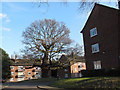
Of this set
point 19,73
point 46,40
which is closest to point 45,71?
point 46,40

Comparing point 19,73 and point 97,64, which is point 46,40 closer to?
point 97,64

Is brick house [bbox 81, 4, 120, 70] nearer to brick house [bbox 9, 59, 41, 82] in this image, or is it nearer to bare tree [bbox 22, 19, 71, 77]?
bare tree [bbox 22, 19, 71, 77]

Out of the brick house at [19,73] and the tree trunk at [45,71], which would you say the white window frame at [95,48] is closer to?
the tree trunk at [45,71]

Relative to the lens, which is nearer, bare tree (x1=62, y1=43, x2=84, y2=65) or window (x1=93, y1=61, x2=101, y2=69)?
window (x1=93, y1=61, x2=101, y2=69)

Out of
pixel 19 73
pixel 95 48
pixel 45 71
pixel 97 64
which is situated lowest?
pixel 19 73

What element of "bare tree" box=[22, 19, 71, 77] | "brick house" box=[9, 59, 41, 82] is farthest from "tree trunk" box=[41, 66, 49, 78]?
"brick house" box=[9, 59, 41, 82]

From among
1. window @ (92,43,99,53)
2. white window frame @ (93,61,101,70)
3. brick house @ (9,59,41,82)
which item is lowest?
brick house @ (9,59,41,82)

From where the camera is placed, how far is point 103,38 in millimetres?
21578

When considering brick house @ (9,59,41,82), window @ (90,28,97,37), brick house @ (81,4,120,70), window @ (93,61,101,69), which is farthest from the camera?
brick house @ (9,59,41,82)

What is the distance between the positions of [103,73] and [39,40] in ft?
48.8

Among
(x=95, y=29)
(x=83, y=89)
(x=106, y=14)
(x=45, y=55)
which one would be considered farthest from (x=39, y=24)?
(x=83, y=89)

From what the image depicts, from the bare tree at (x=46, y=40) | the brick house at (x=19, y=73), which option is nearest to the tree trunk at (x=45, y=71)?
the bare tree at (x=46, y=40)

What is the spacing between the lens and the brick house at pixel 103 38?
19469mm

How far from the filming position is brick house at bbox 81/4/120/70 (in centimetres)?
1947
